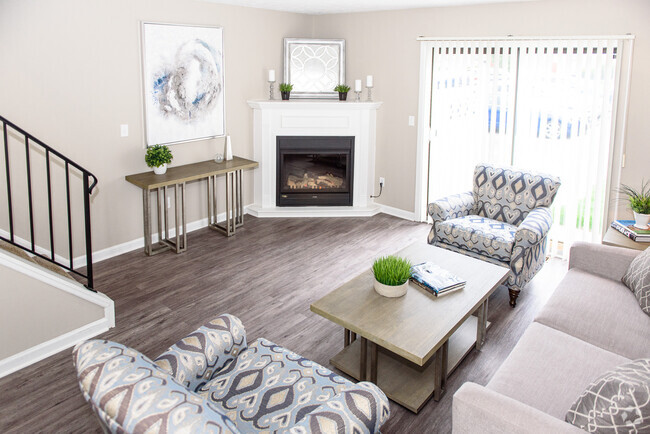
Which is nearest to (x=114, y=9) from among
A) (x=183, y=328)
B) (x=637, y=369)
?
(x=183, y=328)

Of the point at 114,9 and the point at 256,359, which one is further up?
the point at 114,9

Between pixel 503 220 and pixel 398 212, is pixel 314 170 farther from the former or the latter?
pixel 503 220

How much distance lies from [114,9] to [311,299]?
9.67 feet

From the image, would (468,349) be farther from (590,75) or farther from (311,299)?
(590,75)

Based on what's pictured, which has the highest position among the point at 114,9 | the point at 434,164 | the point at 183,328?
the point at 114,9

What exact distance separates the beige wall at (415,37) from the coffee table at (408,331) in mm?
2213

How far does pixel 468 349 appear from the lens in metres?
3.38

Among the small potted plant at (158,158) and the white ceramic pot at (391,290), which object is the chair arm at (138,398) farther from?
the small potted plant at (158,158)

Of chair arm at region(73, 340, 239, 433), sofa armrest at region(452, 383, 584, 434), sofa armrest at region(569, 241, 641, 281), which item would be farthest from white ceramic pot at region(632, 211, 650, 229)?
chair arm at region(73, 340, 239, 433)

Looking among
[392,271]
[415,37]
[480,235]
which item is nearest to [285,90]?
[415,37]

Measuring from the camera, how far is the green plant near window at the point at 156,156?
4.83 meters

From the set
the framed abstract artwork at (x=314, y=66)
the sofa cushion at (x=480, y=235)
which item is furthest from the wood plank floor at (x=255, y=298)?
the framed abstract artwork at (x=314, y=66)

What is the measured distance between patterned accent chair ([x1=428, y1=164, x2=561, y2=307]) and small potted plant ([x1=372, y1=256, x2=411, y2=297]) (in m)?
1.25

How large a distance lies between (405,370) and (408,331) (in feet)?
1.56
